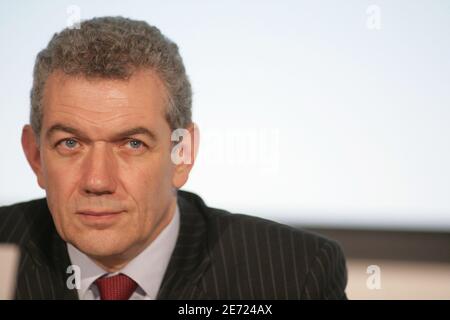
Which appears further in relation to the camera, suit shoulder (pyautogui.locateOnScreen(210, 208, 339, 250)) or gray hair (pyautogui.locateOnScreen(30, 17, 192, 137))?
suit shoulder (pyautogui.locateOnScreen(210, 208, 339, 250))

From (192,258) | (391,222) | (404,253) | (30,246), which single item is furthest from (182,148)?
(404,253)

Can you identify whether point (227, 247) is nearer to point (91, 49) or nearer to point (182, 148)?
point (182, 148)

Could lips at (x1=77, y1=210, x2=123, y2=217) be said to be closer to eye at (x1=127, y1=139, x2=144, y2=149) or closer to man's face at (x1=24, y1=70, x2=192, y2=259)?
man's face at (x1=24, y1=70, x2=192, y2=259)

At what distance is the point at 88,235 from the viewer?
4.03 ft

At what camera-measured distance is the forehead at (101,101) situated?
1212mm

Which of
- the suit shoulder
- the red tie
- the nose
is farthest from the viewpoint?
the suit shoulder

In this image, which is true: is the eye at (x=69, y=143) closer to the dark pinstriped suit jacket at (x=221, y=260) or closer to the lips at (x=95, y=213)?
the lips at (x=95, y=213)

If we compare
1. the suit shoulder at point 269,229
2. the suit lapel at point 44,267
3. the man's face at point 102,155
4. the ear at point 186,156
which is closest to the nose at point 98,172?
the man's face at point 102,155

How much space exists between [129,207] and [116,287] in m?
0.24

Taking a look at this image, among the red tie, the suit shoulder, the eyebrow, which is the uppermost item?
the eyebrow

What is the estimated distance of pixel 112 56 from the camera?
3.98ft

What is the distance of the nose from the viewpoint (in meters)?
1.19

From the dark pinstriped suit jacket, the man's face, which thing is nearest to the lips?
the man's face

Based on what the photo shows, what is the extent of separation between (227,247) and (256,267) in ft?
0.33
